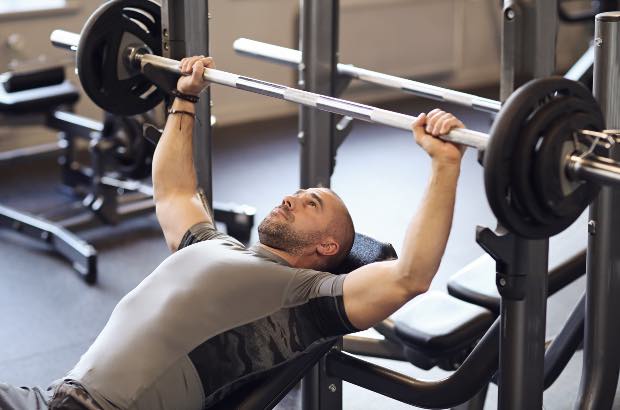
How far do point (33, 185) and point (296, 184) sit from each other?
4.10 ft

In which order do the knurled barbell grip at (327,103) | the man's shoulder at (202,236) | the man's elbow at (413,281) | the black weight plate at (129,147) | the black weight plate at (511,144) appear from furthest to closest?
1. the black weight plate at (129,147)
2. the man's shoulder at (202,236)
3. the man's elbow at (413,281)
4. the knurled barbell grip at (327,103)
5. the black weight plate at (511,144)

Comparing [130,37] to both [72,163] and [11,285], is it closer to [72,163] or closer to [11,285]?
[11,285]

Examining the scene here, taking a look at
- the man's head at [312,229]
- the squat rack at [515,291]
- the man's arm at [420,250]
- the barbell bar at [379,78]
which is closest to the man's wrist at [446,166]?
the man's arm at [420,250]

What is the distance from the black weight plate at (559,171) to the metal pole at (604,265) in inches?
17.6

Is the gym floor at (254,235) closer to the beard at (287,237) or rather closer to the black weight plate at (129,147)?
the black weight plate at (129,147)

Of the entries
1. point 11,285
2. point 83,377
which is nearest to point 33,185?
point 11,285

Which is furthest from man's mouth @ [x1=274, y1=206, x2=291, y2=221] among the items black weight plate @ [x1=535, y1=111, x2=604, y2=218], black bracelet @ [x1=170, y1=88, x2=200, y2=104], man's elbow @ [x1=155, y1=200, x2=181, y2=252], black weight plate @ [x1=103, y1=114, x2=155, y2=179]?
black weight plate @ [x1=103, y1=114, x2=155, y2=179]

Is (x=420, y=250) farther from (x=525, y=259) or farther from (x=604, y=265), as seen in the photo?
(x=604, y=265)

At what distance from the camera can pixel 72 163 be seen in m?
4.54

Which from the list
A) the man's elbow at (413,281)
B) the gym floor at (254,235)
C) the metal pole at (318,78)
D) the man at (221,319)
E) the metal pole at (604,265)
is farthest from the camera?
the gym floor at (254,235)

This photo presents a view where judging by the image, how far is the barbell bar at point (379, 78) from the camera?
198 centimetres

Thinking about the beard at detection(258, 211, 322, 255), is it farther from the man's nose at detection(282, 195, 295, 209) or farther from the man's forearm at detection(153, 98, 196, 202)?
the man's forearm at detection(153, 98, 196, 202)

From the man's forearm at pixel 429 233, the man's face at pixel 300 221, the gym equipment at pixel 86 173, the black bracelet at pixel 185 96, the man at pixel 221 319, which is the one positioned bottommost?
the gym equipment at pixel 86 173

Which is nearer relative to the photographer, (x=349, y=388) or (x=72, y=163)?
(x=349, y=388)
